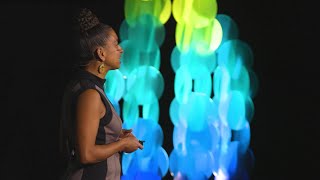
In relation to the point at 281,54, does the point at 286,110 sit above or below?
below

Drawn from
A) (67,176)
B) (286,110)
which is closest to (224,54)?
(286,110)

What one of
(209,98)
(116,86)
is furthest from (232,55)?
(116,86)

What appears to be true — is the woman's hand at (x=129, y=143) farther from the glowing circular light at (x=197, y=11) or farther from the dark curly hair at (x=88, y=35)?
the glowing circular light at (x=197, y=11)

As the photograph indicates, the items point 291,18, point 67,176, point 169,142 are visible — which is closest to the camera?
point 67,176

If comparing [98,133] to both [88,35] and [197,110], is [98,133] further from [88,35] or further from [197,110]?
[197,110]

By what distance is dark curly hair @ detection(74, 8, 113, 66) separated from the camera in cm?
122

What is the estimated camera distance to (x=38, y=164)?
2.89 metres

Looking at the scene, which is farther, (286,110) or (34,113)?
(34,113)

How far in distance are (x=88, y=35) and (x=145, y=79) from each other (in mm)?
1450

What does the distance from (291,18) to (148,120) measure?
35.2 inches

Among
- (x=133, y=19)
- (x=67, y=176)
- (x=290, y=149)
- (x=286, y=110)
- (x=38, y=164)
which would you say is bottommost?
(x=38, y=164)

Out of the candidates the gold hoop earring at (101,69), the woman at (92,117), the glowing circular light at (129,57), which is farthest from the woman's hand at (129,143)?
the glowing circular light at (129,57)

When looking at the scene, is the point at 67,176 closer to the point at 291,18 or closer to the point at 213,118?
the point at 213,118

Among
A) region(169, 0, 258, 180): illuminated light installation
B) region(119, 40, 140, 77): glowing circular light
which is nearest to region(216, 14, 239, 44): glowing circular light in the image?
region(169, 0, 258, 180): illuminated light installation
